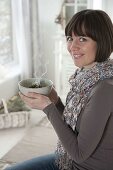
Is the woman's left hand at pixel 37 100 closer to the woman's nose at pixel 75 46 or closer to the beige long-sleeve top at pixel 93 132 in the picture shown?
the beige long-sleeve top at pixel 93 132

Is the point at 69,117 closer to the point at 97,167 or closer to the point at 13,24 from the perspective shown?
the point at 97,167

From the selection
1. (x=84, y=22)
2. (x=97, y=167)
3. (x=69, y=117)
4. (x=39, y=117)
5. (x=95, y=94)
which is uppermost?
(x=84, y=22)

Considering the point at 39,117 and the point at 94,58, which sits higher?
the point at 94,58

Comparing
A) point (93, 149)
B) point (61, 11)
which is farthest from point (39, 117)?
point (93, 149)

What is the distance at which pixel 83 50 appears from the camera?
3.72 ft

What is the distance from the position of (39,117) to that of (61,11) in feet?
4.50

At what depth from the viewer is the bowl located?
3.82 ft

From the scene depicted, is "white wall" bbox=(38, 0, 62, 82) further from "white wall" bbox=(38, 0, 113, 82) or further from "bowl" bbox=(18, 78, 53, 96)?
"bowl" bbox=(18, 78, 53, 96)

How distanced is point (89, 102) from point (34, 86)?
309 mm

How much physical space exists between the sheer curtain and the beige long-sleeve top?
81.0 inches

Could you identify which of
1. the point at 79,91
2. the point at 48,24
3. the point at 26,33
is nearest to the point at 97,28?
the point at 79,91

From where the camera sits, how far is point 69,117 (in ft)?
3.91

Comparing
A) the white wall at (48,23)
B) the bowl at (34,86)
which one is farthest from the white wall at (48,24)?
the bowl at (34,86)

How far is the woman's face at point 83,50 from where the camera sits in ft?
3.65
